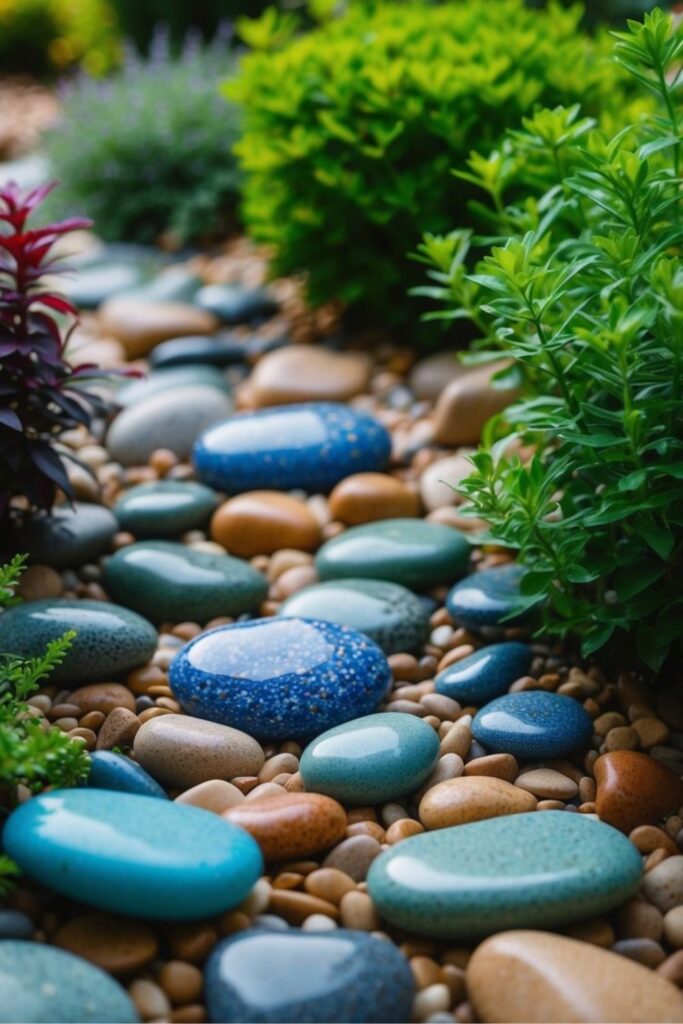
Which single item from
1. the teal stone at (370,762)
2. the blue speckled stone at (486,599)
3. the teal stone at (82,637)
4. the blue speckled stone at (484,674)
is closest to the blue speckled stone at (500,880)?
the teal stone at (370,762)

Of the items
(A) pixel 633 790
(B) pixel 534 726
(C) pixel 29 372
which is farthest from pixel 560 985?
(C) pixel 29 372

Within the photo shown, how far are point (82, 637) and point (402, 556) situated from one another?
3.35ft

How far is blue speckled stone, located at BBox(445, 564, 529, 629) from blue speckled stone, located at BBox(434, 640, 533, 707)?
0.11m

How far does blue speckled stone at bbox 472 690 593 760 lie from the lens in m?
2.61

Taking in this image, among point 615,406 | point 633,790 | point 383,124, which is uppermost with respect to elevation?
point 383,124

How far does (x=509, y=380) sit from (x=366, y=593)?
0.81 m

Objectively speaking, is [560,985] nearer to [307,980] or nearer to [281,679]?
[307,980]

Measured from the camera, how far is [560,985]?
1.95 metres

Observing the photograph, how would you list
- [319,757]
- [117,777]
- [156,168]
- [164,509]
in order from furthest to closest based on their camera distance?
[156,168]
[164,509]
[319,757]
[117,777]

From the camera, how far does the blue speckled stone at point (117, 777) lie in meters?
2.39

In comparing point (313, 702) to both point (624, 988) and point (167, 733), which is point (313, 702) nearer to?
point (167, 733)

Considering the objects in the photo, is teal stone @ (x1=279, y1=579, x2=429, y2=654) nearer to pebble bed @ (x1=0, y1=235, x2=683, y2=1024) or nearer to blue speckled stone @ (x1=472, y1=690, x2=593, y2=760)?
pebble bed @ (x1=0, y1=235, x2=683, y2=1024)

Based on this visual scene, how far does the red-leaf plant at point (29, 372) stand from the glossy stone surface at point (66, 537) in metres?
0.11

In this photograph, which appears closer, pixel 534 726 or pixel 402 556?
pixel 534 726
